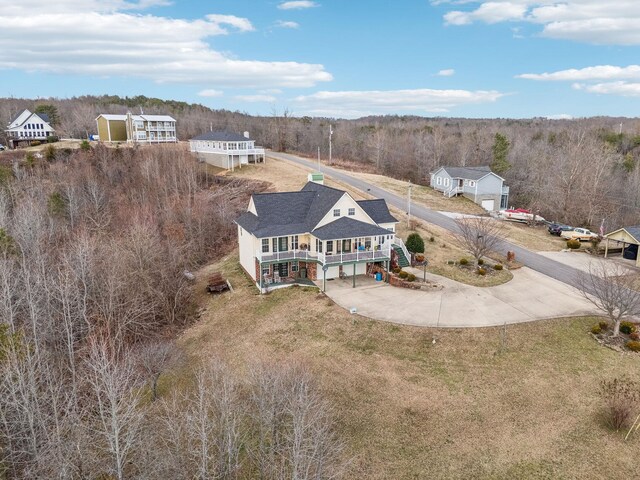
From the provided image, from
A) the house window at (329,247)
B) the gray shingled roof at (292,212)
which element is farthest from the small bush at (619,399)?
the house window at (329,247)

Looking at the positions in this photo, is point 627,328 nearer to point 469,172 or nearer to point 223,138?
point 469,172

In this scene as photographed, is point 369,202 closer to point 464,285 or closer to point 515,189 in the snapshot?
point 464,285

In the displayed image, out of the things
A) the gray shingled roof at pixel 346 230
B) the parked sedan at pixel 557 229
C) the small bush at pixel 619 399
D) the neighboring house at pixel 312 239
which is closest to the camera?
the small bush at pixel 619 399

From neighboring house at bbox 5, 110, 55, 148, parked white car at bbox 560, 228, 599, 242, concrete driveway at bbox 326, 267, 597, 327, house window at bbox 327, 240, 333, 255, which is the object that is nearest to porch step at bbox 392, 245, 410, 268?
concrete driveway at bbox 326, 267, 597, 327

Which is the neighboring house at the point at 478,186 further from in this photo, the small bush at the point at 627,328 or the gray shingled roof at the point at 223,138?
the small bush at the point at 627,328

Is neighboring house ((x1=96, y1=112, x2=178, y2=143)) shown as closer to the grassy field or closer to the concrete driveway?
the grassy field

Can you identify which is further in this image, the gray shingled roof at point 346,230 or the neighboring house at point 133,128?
the neighboring house at point 133,128
